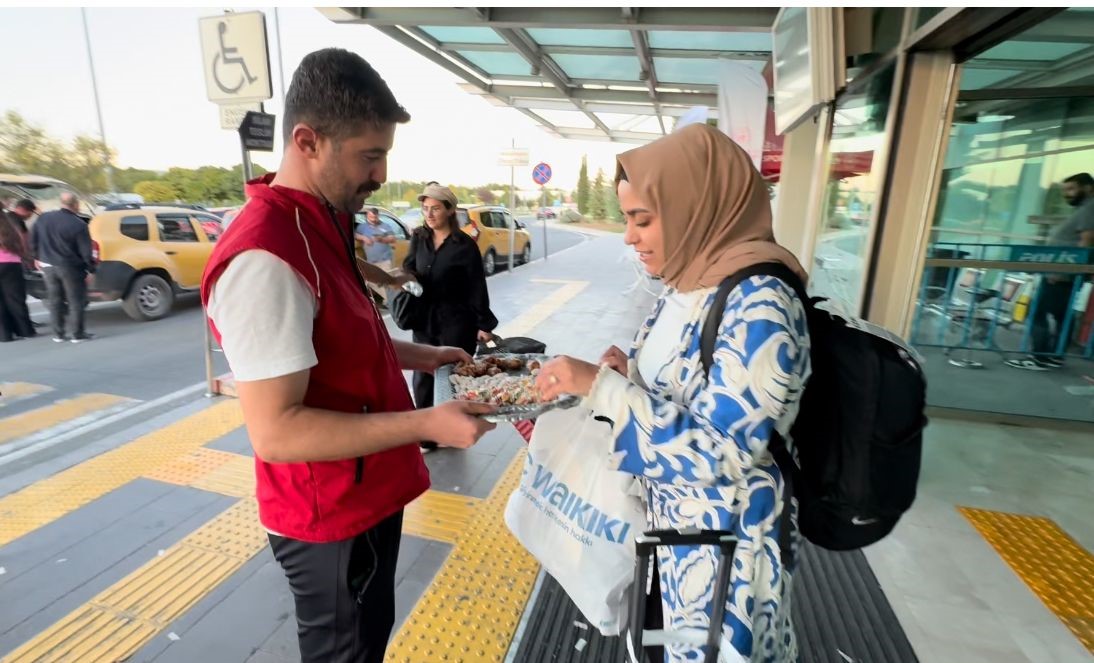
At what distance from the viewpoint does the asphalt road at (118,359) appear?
520 centimetres

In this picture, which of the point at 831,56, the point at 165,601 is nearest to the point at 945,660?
the point at 165,601

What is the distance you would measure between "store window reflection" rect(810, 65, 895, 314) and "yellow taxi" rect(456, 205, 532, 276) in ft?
25.9

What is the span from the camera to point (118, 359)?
6043 millimetres

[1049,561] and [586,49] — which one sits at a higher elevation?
[586,49]

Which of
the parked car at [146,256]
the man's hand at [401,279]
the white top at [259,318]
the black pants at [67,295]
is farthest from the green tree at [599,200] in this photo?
the white top at [259,318]

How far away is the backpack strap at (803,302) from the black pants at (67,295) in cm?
837

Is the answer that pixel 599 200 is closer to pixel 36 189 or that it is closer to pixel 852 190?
pixel 36 189

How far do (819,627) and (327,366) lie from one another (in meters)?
2.24

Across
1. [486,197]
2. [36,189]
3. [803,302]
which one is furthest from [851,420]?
[486,197]

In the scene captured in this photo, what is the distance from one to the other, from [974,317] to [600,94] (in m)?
8.14

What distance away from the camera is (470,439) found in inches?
45.5

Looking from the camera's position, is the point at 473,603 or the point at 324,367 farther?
the point at 473,603

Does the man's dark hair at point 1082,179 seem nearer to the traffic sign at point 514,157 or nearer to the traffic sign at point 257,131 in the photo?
the traffic sign at point 257,131

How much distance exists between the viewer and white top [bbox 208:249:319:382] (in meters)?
1.00
